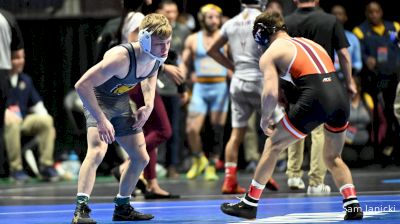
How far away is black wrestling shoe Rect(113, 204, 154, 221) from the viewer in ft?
28.2

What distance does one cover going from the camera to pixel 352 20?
1673 cm

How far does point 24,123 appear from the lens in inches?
551

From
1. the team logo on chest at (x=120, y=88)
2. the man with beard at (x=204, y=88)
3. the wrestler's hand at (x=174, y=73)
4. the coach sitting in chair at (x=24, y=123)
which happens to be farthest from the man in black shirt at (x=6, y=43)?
the man with beard at (x=204, y=88)

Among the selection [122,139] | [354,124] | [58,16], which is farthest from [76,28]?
[122,139]

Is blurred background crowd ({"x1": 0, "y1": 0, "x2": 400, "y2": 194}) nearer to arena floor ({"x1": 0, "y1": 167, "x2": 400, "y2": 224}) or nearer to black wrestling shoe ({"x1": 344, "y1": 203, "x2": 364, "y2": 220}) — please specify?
arena floor ({"x1": 0, "y1": 167, "x2": 400, "y2": 224})

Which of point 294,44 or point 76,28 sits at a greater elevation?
point 294,44

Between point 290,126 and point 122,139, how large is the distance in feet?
4.04

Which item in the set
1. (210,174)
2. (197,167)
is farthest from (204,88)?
(210,174)

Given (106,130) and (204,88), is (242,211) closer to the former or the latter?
(106,130)

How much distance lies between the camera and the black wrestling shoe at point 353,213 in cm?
817

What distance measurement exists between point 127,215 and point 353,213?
1.68 meters

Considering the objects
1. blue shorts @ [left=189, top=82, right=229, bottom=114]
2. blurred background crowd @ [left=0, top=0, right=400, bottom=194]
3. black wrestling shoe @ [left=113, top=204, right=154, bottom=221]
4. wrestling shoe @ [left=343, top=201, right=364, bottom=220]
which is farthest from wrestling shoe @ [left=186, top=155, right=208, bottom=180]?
wrestling shoe @ [left=343, top=201, right=364, bottom=220]

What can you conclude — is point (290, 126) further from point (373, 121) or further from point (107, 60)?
point (373, 121)

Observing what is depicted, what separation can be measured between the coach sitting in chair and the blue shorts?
1769 millimetres
